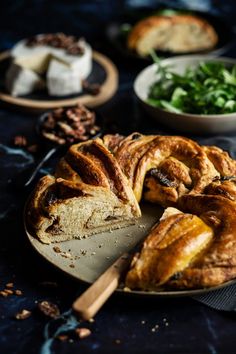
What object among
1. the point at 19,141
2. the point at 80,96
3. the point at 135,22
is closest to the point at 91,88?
the point at 80,96

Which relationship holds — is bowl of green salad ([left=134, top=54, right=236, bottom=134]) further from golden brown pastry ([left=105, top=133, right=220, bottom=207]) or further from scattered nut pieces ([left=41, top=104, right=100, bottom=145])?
golden brown pastry ([left=105, top=133, right=220, bottom=207])

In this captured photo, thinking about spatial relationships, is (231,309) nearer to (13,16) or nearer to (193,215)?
(193,215)

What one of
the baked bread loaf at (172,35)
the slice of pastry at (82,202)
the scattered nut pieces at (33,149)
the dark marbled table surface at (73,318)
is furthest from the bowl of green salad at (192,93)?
the slice of pastry at (82,202)

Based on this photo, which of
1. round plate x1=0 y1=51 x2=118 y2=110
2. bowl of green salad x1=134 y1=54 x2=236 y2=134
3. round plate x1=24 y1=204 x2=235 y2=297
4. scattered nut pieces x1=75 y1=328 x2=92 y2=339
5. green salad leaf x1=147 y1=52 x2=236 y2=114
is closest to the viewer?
scattered nut pieces x1=75 y1=328 x2=92 y2=339

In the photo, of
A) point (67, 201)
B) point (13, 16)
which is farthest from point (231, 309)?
point (13, 16)

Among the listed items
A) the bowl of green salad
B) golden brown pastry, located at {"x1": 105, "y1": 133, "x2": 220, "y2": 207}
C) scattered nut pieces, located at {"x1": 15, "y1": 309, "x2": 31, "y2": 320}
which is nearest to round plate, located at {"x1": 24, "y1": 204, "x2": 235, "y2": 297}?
golden brown pastry, located at {"x1": 105, "y1": 133, "x2": 220, "y2": 207}

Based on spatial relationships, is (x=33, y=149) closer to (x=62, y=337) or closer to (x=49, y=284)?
(x=49, y=284)
